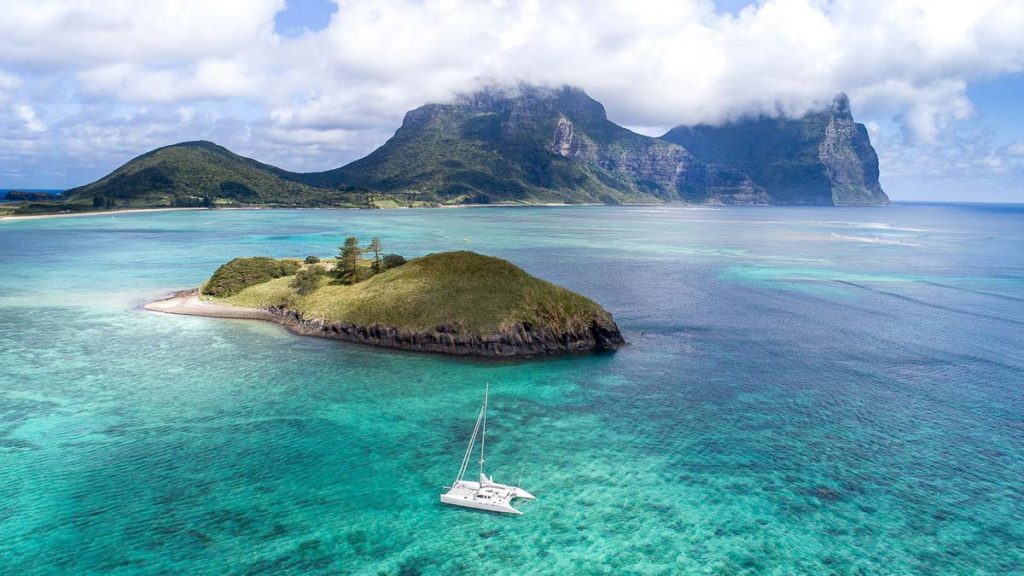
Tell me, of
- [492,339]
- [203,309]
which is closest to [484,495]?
[492,339]

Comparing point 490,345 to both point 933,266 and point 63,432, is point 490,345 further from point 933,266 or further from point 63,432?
point 933,266

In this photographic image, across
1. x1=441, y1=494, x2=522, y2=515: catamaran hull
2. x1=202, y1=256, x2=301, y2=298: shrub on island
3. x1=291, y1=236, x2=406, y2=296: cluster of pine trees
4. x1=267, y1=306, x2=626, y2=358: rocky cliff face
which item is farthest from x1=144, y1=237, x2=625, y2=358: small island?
x1=441, y1=494, x2=522, y2=515: catamaran hull

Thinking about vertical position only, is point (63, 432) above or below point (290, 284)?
below

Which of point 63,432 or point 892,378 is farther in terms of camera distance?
point 892,378

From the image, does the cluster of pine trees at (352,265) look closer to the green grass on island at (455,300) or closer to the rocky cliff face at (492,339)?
the green grass on island at (455,300)

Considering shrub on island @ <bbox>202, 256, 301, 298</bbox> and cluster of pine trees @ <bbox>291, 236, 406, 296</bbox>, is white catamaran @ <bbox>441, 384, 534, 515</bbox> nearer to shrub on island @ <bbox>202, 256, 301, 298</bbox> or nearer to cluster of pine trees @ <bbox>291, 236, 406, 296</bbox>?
cluster of pine trees @ <bbox>291, 236, 406, 296</bbox>

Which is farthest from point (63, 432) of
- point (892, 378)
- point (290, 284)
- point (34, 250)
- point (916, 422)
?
point (34, 250)
